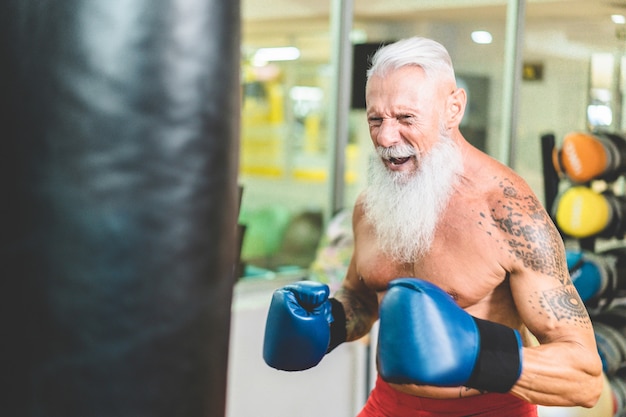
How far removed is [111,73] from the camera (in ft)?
1.83

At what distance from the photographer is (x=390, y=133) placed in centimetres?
138

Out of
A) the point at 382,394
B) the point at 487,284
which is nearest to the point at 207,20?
the point at 487,284

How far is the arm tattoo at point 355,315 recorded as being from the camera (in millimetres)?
1657

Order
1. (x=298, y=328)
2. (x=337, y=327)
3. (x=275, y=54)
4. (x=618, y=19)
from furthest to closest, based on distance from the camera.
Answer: (x=618, y=19) < (x=275, y=54) < (x=337, y=327) < (x=298, y=328)

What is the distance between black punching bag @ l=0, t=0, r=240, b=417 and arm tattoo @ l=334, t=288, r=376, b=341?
1.08m

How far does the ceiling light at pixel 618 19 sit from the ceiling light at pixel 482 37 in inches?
31.3

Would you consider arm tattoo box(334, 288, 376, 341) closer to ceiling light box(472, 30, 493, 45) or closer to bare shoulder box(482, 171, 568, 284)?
bare shoulder box(482, 171, 568, 284)

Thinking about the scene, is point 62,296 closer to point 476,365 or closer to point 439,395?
point 476,365

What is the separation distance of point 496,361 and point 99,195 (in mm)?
779

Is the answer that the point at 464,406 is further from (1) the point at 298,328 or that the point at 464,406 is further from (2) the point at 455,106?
(2) the point at 455,106

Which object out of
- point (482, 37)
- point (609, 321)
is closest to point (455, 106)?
point (609, 321)

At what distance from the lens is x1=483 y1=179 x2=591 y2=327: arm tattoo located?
50.5 inches

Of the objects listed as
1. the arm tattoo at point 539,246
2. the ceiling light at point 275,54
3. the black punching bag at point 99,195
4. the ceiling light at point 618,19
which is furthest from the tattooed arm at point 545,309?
the ceiling light at point 618,19

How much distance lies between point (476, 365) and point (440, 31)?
142 inches
